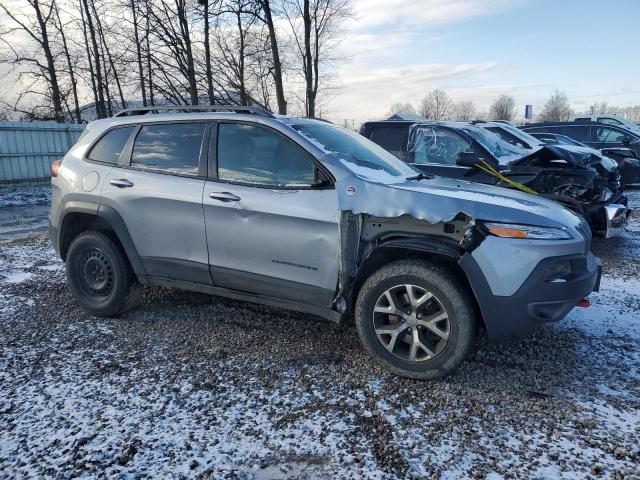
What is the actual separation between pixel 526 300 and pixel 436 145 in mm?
4838

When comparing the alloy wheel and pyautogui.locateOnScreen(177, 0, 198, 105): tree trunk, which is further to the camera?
pyautogui.locateOnScreen(177, 0, 198, 105): tree trunk

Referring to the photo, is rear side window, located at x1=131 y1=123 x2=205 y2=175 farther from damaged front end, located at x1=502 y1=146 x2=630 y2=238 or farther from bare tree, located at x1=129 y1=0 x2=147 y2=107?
bare tree, located at x1=129 y1=0 x2=147 y2=107

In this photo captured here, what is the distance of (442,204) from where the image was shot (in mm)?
2896

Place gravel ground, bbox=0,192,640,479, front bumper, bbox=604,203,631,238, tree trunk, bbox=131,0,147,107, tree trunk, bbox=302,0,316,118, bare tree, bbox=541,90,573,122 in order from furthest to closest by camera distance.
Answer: bare tree, bbox=541,90,573,122 → tree trunk, bbox=131,0,147,107 → tree trunk, bbox=302,0,316,118 → front bumper, bbox=604,203,631,238 → gravel ground, bbox=0,192,640,479

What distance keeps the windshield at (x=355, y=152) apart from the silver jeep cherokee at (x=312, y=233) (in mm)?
20

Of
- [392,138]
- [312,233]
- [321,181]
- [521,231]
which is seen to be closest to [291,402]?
[312,233]

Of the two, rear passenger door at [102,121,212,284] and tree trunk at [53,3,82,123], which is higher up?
tree trunk at [53,3,82,123]

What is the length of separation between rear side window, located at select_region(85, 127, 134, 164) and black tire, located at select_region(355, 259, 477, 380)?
99.3 inches

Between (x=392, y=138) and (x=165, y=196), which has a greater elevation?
(x=392, y=138)

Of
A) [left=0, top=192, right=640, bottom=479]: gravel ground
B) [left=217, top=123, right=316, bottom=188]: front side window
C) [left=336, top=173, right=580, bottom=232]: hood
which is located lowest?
[left=0, top=192, right=640, bottom=479]: gravel ground

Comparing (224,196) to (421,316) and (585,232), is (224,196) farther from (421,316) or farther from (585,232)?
(585,232)

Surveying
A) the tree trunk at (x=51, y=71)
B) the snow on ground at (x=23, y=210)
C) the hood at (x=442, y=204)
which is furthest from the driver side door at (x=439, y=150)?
the tree trunk at (x=51, y=71)

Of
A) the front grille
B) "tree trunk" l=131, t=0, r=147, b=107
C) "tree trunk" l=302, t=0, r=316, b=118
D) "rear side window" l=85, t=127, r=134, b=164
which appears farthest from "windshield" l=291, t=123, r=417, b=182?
"tree trunk" l=131, t=0, r=147, b=107

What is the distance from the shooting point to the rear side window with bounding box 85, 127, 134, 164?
13.1 ft
